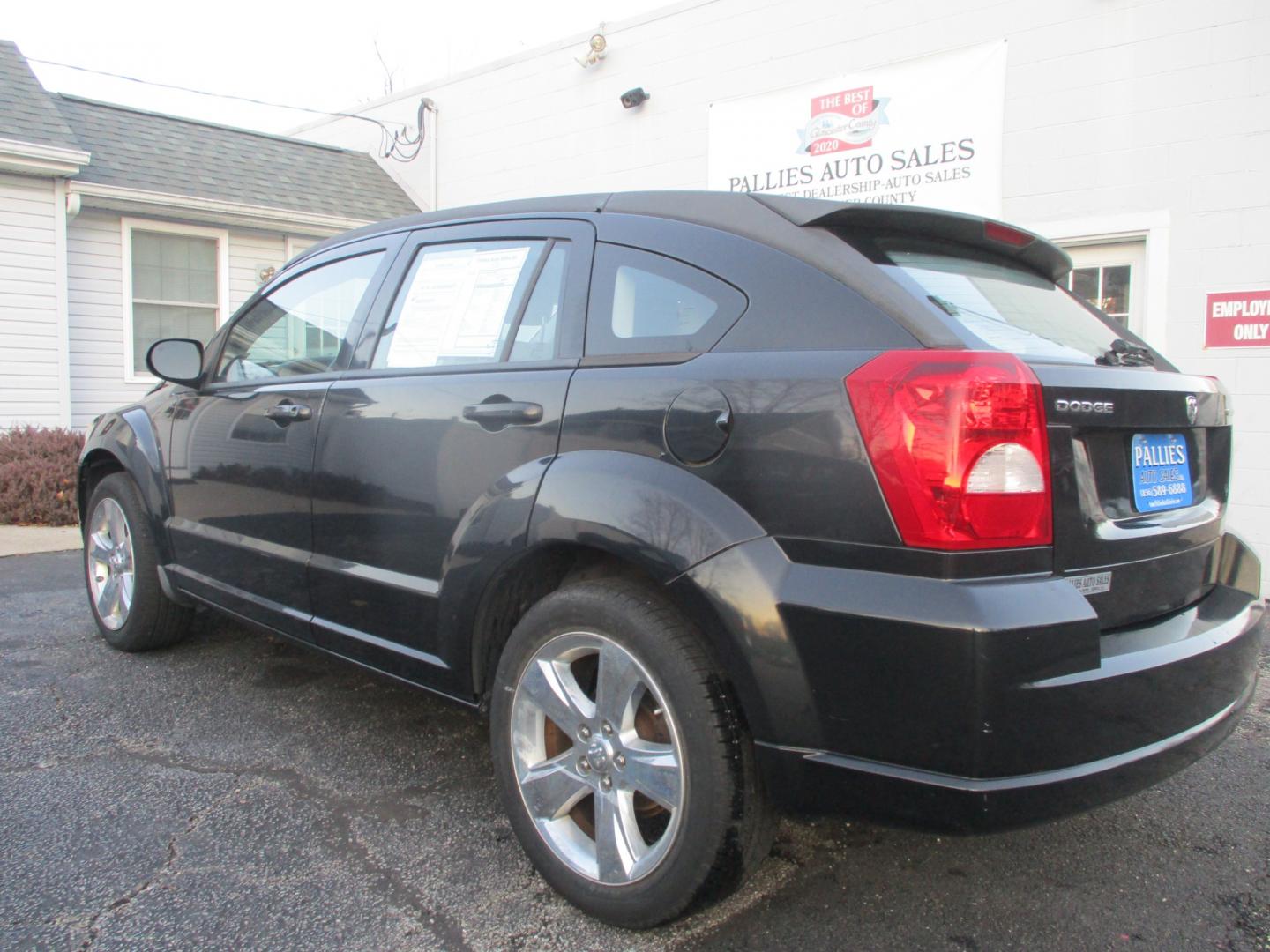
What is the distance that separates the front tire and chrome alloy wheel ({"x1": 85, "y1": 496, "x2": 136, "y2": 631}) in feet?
8.49

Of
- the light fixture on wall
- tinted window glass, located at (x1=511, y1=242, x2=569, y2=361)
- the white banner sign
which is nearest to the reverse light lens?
tinted window glass, located at (x1=511, y1=242, x2=569, y2=361)

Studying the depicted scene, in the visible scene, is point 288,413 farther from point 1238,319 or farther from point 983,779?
point 1238,319

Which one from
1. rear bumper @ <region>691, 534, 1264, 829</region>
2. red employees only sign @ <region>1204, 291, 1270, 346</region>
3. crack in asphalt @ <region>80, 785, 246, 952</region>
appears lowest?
crack in asphalt @ <region>80, 785, 246, 952</region>

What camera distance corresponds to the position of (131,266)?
10.2 metres

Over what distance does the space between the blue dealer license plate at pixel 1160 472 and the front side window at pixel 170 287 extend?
1053 centimetres

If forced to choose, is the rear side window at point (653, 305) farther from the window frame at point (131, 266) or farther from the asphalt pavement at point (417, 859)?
the window frame at point (131, 266)

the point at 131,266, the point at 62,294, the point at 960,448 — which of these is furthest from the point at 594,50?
the point at 960,448

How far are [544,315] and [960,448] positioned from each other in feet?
4.03

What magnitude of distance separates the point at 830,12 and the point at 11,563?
766cm

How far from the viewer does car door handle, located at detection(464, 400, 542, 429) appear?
2.35m

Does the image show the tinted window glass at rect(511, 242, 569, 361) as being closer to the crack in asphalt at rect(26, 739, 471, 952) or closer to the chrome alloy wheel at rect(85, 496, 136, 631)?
the crack in asphalt at rect(26, 739, 471, 952)

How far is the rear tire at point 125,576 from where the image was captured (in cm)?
396

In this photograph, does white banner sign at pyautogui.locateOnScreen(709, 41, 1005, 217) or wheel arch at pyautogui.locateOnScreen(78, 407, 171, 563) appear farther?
white banner sign at pyautogui.locateOnScreen(709, 41, 1005, 217)

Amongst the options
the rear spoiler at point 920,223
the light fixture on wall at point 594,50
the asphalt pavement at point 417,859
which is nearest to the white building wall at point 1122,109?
the light fixture on wall at point 594,50
